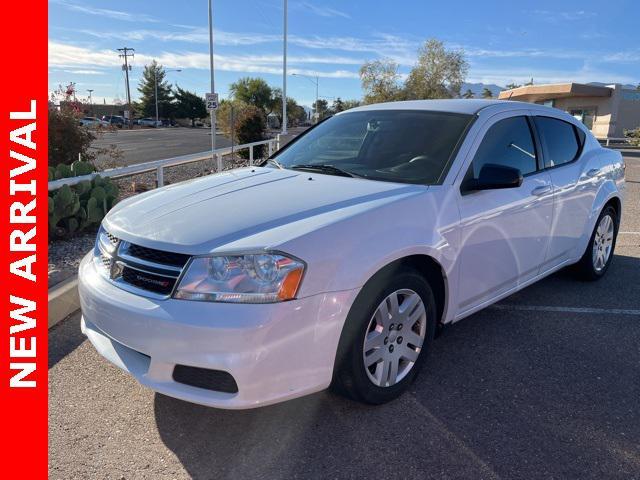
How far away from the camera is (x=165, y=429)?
2.82 meters

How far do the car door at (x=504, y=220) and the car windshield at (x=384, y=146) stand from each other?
0.22 m

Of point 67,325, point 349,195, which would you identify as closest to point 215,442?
point 349,195

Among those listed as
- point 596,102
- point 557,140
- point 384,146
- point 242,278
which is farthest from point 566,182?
point 596,102

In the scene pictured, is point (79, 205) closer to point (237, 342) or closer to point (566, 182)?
point (237, 342)

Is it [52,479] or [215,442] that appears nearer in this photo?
[52,479]

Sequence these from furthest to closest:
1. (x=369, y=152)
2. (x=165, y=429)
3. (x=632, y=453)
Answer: (x=369, y=152) → (x=165, y=429) → (x=632, y=453)

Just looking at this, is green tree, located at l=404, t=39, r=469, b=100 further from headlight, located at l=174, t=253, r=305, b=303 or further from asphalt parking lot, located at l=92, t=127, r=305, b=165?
headlight, located at l=174, t=253, r=305, b=303

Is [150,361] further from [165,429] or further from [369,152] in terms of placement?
[369,152]

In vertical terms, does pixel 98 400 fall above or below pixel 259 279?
below

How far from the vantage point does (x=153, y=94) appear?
309 feet

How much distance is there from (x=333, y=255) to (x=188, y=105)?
102 meters

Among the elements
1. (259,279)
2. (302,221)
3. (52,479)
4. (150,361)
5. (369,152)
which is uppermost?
(369,152)

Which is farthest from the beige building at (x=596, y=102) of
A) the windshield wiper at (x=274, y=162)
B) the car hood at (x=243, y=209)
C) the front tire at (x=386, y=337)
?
the front tire at (x=386, y=337)

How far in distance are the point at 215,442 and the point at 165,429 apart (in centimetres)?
31
